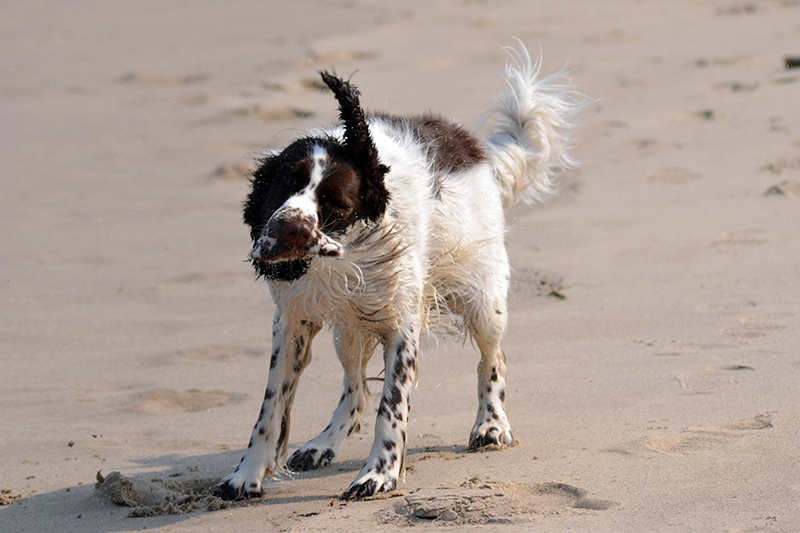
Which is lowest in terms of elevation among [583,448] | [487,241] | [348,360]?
[583,448]

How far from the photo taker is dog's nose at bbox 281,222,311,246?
363 centimetres

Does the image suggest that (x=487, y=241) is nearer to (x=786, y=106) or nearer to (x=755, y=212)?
(x=755, y=212)

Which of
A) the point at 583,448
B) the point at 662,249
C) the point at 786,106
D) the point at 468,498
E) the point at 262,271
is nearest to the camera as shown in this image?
the point at 468,498

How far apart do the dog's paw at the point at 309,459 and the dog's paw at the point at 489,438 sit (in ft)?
2.33

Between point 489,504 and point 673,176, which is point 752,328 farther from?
point 673,176

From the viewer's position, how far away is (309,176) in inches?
155

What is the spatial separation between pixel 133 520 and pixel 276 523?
631mm

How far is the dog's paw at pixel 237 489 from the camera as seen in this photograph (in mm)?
4230

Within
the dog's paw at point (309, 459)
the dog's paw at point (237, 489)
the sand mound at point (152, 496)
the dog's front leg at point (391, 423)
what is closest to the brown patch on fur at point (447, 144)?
the dog's front leg at point (391, 423)

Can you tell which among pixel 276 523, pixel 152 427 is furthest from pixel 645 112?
pixel 276 523

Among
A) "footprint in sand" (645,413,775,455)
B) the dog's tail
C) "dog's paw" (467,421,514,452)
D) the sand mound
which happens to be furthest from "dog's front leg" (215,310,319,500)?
the dog's tail

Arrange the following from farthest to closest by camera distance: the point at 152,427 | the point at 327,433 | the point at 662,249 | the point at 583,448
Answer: the point at 662,249 < the point at 152,427 < the point at 327,433 < the point at 583,448

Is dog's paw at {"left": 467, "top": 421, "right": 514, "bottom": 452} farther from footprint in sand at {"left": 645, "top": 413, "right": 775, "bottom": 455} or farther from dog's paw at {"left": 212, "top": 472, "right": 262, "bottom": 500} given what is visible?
dog's paw at {"left": 212, "top": 472, "right": 262, "bottom": 500}

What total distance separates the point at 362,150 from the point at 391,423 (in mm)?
1210
